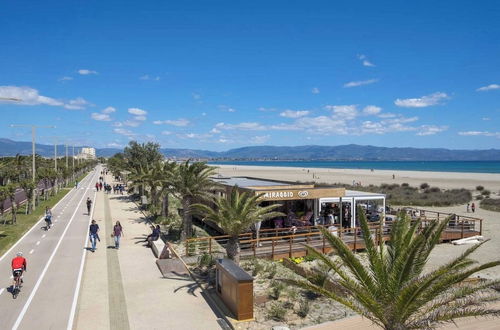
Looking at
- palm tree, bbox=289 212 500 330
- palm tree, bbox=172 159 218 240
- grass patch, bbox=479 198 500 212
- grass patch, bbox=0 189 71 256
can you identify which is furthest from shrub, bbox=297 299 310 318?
grass patch, bbox=479 198 500 212

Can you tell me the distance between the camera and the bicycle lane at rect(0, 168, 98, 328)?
1159 centimetres

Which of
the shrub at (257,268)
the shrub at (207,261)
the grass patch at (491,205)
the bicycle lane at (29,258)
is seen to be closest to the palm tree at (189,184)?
the shrub at (207,261)

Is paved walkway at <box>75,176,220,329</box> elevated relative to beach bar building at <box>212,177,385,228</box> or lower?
lower

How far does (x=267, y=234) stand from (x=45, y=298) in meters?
10.3

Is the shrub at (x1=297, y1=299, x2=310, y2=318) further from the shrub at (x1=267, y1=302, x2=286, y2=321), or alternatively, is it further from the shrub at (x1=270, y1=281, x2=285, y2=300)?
the shrub at (x1=270, y1=281, x2=285, y2=300)

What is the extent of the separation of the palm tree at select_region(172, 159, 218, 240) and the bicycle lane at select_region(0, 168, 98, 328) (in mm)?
6510

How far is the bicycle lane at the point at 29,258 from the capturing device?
11.6 metres

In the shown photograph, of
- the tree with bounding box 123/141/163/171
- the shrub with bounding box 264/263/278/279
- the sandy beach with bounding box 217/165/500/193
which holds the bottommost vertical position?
the shrub with bounding box 264/263/278/279

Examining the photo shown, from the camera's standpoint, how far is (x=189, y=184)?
20.2 meters

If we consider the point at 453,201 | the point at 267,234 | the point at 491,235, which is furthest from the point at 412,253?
the point at 453,201

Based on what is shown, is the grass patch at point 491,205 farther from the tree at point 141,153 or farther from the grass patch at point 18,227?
the grass patch at point 18,227

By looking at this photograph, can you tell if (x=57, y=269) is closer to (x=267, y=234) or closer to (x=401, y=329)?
(x=267, y=234)

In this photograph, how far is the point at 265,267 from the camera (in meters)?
16.0

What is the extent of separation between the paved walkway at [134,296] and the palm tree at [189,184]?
262 cm
